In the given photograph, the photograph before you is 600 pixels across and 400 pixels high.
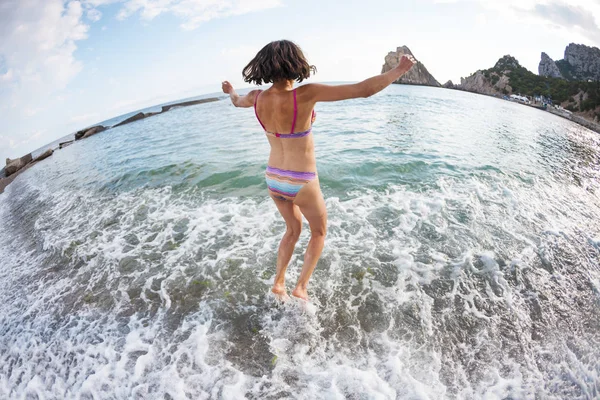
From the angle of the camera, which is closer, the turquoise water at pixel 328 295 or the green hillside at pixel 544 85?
the turquoise water at pixel 328 295

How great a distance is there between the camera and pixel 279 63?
7.31 ft

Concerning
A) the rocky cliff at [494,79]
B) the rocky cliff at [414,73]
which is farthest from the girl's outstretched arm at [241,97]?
the rocky cliff at [414,73]

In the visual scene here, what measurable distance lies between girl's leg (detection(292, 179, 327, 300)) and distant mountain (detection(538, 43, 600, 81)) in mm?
116144

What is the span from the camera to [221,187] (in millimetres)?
7285

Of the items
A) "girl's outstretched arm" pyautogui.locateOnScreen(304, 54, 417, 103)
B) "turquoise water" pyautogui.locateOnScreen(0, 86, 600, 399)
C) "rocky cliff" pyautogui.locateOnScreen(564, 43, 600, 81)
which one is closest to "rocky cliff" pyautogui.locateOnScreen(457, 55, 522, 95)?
"rocky cliff" pyautogui.locateOnScreen(564, 43, 600, 81)

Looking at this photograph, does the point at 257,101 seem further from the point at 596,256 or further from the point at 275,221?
the point at 596,256

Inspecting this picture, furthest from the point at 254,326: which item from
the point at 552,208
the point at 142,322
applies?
the point at 552,208

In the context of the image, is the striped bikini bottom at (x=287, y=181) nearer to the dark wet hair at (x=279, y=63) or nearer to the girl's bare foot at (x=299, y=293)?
the dark wet hair at (x=279, y=63)

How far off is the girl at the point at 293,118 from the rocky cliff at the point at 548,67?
117583 mm

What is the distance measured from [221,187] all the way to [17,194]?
970 cm

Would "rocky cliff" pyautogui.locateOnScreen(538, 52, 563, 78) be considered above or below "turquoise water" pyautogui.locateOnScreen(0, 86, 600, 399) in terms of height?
above

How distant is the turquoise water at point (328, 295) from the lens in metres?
2.60

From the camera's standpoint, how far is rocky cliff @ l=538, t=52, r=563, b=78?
3354 inches

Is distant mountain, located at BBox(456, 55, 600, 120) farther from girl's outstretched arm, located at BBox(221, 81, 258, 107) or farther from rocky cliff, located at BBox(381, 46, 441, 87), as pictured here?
girl's outstretched arm, located at BBox(221, 81, 258, 107)
